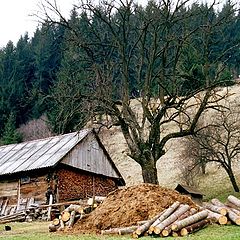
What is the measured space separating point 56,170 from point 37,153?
9.84 feet

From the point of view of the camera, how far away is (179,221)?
1478 centimetres

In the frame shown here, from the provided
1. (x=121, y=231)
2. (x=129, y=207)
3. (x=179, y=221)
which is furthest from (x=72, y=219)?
(x=179, y=221)

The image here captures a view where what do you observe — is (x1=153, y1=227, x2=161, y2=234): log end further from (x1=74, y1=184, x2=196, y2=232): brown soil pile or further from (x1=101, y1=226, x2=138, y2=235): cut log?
(x1=74, y1=184, x2=196, y2=232): brown soil pile

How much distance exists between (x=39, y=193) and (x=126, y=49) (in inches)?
418

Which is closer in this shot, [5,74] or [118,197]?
Result: [118,197]

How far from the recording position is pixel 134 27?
27625mm

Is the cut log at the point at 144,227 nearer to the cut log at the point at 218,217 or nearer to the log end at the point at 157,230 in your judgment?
the log end at the point at 157,230

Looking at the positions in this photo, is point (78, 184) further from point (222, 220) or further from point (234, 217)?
point (234, 217)

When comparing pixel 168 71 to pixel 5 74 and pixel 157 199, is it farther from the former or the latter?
pixel 5 74

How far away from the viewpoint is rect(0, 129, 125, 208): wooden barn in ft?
98.1

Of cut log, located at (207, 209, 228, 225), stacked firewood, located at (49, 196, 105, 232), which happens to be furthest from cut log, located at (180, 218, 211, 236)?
stacked firewood, located at (49, 196, 105, 232)

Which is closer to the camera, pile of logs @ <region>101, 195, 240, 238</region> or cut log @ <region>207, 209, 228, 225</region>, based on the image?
pile of logs @ <region>101, 195, 240, 238</region>

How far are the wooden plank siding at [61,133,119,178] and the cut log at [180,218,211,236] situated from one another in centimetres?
1601

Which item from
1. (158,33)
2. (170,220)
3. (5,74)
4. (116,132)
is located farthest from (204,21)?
(5,74)
